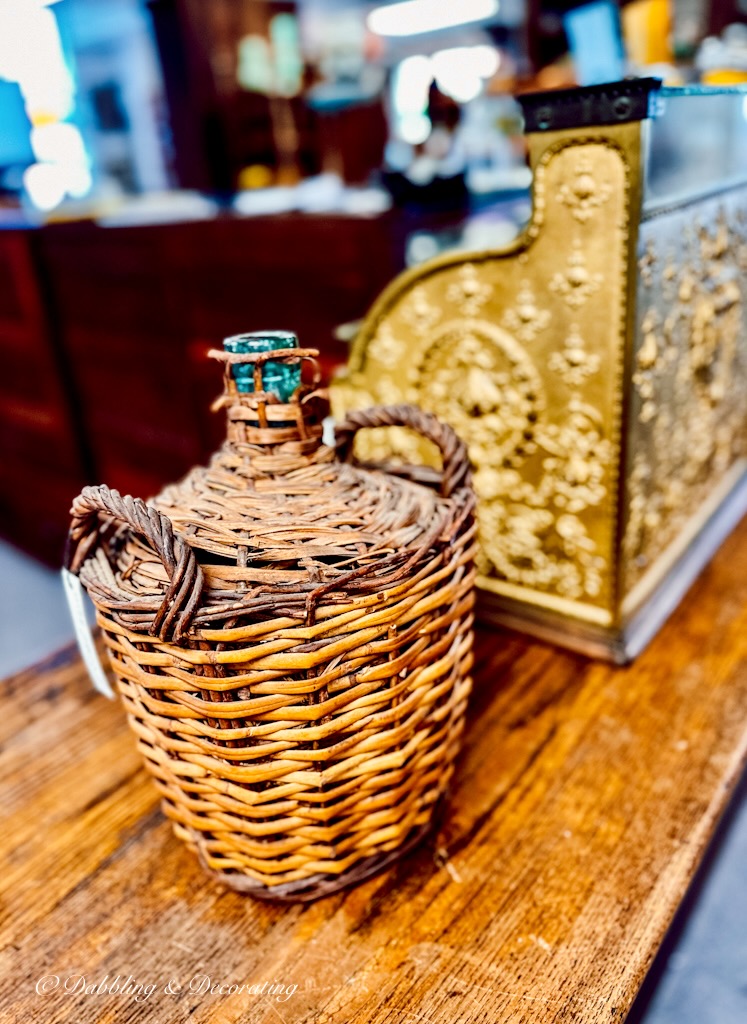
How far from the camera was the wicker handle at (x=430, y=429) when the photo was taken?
784mm

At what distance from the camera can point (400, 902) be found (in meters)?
0.76

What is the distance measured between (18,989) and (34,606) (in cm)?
243

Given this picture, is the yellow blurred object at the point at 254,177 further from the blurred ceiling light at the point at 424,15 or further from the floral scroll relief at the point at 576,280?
the floral scroll relief at the point at 576,280

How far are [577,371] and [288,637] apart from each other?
0.59 metres

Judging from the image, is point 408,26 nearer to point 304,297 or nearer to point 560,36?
point 560,36

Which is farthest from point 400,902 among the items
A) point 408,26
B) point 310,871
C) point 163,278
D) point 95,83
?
point 95,83

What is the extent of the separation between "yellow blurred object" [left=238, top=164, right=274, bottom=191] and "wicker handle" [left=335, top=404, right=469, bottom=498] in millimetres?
5207

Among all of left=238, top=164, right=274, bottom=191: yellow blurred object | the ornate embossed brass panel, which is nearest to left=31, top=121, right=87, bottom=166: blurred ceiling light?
left=238, top=164, right=274, bottom=191: yellow blurred object

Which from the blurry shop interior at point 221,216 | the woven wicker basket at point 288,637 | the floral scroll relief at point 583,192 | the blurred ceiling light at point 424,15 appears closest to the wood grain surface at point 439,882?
the woven wicker basket at point 288,637

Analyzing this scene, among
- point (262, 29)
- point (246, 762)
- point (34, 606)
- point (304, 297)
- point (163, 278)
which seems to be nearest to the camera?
point (246, 762)

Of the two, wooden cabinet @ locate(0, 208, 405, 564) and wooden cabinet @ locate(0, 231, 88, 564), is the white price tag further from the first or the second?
wooden cabinet @ locate(0, 231, 88, 564)

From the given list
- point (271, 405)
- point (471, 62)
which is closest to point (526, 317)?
point (271, 405)

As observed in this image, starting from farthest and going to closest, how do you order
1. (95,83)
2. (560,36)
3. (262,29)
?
1. (95,83)
2. (262,29)
3. (560,36)

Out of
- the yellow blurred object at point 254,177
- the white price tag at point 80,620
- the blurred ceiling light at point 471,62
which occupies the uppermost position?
the blurred ceiling light at point 471,62
